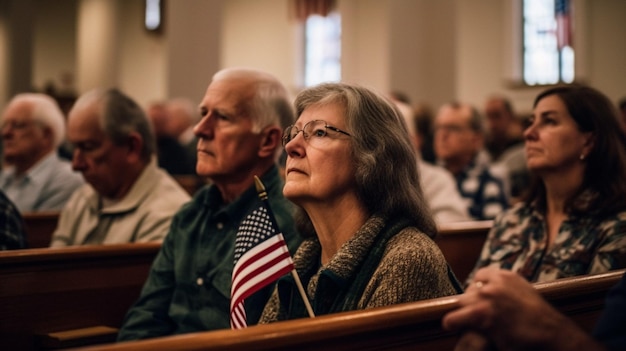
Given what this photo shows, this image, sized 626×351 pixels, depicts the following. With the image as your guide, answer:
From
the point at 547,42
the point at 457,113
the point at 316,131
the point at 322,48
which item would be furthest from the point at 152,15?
the point at 316,131

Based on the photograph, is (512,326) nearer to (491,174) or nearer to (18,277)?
(18,277)

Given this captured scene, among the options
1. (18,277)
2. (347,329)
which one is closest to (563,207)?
(347,329)

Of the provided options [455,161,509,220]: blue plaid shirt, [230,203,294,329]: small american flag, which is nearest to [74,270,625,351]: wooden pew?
[230,203,294,329]: small american flag

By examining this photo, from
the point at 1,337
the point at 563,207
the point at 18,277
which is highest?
the point at 563,207

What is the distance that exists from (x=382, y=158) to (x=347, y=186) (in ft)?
0.38

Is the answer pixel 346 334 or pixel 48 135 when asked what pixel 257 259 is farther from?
pixel 48 135

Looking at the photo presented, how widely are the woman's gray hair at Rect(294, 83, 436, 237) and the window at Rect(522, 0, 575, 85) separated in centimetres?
1164

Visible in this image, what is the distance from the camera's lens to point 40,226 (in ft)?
12.4

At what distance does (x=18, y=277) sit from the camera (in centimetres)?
254

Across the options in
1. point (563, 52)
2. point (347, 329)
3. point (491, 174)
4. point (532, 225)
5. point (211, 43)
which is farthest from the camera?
point (563, 52)

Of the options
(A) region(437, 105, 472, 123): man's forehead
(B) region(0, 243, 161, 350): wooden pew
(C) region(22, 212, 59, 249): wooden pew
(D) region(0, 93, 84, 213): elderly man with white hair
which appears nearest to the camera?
(B) region(0, 243, 161, 350): wooden pew

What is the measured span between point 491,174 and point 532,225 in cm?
212

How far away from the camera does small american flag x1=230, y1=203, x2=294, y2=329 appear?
191 centimetres

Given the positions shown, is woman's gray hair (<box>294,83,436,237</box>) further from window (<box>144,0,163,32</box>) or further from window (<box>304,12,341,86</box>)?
window (<box>144,0,163,32</box>)
